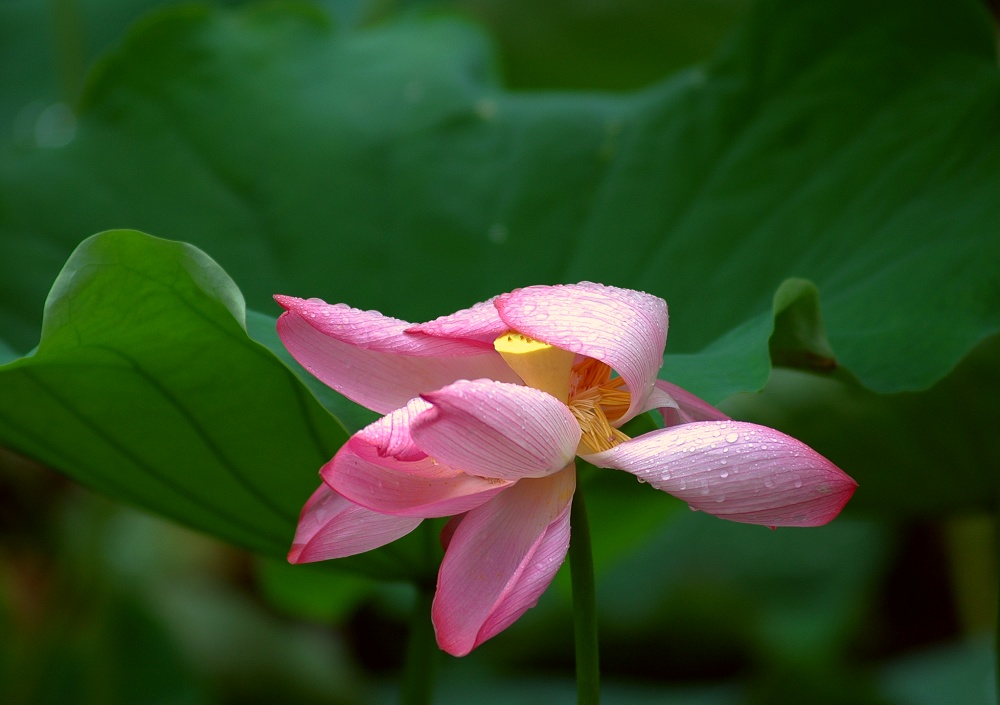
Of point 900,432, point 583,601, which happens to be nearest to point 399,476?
point 583,601

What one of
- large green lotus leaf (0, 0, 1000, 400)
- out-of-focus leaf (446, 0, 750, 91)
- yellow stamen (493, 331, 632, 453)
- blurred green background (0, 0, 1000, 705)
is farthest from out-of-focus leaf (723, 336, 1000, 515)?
out-of-focus leaf (446, 0, 750, 91)

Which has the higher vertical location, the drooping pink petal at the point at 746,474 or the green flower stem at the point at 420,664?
the drooping pink petal at the point at 746,474

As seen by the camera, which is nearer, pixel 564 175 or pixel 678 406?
pixel 678 406

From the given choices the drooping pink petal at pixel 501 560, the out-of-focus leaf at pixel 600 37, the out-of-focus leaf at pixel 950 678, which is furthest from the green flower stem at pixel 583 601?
the out-of-focus leaf at pixel 600 37

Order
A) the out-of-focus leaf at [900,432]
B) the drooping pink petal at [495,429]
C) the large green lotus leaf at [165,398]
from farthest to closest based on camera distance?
the out-of-focus leaf at [900,432]
the large green lotus leaf at [165,398]
the drooping pink petal at [495,429]

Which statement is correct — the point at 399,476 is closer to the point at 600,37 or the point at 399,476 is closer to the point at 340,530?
the point at 340,530

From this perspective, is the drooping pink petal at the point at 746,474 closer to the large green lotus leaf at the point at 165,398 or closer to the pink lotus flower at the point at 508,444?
the pink lotus flower at the point at 508,444

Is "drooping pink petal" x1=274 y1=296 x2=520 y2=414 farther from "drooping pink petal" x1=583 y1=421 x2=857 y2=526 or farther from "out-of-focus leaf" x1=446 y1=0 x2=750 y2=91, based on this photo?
"out-of-focus leaf" x1=446 y1=0 x2=750 y2=91
